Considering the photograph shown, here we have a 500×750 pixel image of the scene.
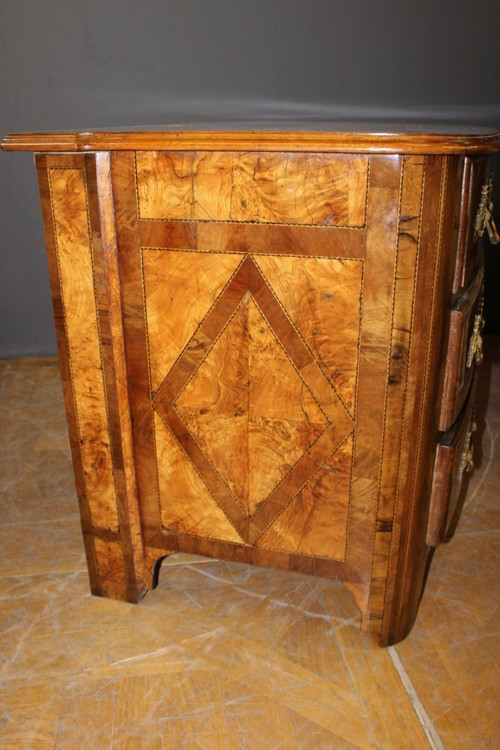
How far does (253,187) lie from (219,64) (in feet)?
6.95

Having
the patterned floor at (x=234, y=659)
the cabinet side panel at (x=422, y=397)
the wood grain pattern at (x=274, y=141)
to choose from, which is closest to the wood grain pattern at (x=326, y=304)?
the cabinet side panel at (x=422, y=397)

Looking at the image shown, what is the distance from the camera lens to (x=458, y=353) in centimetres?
140

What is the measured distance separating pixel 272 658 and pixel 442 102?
111 inches

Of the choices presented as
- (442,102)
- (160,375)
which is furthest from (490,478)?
(442,102)

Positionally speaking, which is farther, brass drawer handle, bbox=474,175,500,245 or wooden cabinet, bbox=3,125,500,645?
brass drawer handle, bbox=474,175,500,245

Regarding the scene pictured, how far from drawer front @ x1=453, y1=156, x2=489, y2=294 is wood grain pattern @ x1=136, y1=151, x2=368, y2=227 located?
0.21 metres

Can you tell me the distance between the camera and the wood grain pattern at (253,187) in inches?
48.8

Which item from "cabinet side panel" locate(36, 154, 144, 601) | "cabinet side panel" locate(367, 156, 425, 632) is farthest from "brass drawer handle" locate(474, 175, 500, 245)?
"cabinet side panel" locate(36, 154, 144, 601)

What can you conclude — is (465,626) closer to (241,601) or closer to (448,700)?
(448,700)

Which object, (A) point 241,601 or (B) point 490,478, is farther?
(B) point 490,478

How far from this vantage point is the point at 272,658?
5.05 feet

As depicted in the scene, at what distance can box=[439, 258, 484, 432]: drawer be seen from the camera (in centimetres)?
138

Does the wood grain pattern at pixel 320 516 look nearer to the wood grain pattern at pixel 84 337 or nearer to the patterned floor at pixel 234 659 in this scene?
the patterned floor at pixel 234 659

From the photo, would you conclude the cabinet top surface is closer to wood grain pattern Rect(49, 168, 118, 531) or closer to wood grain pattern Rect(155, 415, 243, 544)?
wood grain pattern Rect(49, 168, 118, 531)
